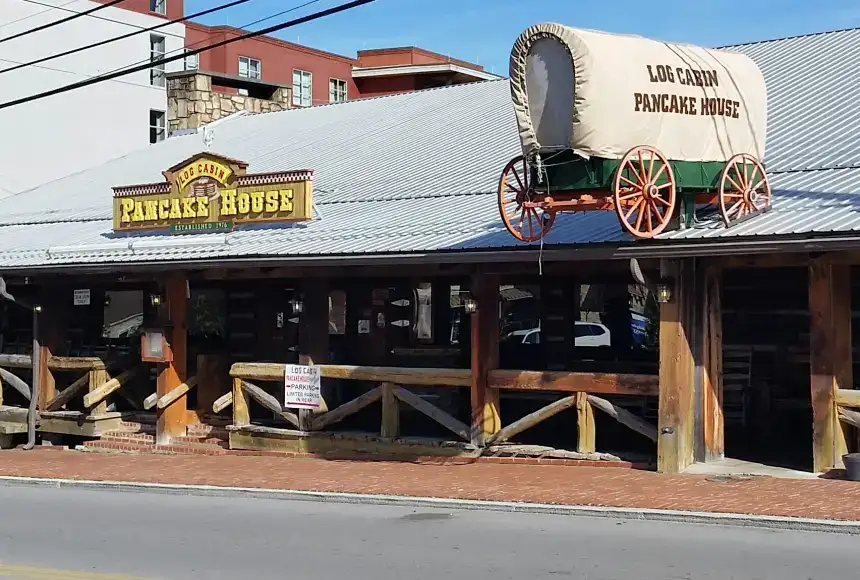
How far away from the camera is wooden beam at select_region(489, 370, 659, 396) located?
14.4 meters

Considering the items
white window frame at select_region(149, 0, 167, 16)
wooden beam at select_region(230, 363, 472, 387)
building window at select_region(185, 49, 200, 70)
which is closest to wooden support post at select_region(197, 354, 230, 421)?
wooden beam at select_region(230, 363, 472, 387)

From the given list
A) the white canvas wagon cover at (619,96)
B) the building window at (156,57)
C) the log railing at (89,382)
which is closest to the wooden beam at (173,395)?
the log railing at (89,382)

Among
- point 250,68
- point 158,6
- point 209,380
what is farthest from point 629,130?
point 250,68

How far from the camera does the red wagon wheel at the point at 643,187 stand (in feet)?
42.8

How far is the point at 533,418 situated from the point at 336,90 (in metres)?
36.7

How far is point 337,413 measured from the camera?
687 inches

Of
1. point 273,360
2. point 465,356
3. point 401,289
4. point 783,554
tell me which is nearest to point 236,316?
point 273,360

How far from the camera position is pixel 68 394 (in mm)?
21094

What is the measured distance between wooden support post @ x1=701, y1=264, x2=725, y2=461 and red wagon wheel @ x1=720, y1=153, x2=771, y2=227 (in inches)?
35.4

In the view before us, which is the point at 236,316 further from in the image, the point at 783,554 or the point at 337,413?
the point at 783,554

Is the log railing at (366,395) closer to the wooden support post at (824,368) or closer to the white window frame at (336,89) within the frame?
the wooden support post at (824,368)

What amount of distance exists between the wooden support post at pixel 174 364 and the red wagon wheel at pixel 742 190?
936 centimetres

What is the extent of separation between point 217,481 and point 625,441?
5835 mm

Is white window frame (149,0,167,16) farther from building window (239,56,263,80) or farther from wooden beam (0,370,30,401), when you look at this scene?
wooden beam (0,370,30,401)
